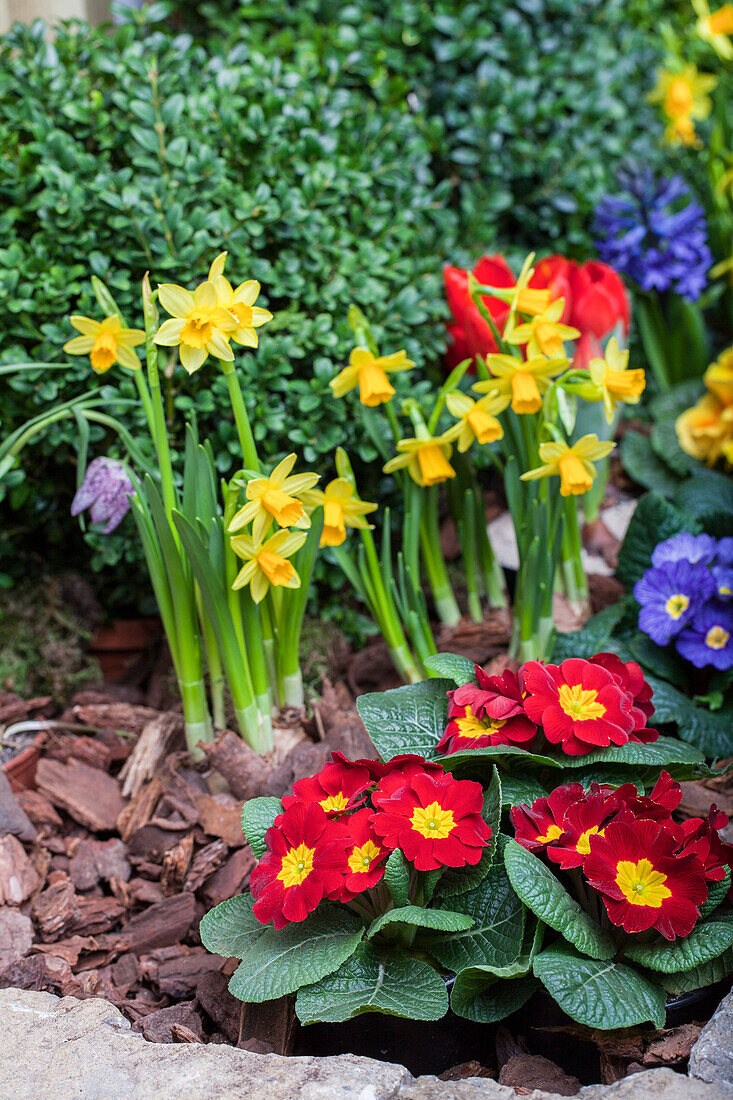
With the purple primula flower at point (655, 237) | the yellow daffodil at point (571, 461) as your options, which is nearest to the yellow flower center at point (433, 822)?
the yellow daffodil at point (571, 461)

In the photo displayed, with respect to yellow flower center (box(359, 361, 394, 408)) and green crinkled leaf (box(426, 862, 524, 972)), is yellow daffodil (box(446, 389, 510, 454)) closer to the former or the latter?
yellow flower center (box(359, 361, 394, 408))

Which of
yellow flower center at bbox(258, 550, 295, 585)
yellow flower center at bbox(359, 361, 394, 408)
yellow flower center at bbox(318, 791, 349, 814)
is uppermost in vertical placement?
yellow flower center at bbox(359, 361, 394, 408)

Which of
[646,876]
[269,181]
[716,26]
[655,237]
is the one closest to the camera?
[646,876]

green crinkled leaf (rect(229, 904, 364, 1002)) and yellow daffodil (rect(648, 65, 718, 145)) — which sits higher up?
yellow daffodil (rect(648, 65, 718, 145))

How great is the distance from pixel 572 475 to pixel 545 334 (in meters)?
0.25

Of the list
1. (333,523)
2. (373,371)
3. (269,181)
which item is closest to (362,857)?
(333,523)

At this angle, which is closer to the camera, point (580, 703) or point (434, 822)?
point (434, 822)

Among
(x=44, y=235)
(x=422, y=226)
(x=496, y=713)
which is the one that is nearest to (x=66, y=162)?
(x=44, y=235)

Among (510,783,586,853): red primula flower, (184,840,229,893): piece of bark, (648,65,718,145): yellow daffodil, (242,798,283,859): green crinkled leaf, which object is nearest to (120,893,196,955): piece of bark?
(184,840,229,893): piece of bark

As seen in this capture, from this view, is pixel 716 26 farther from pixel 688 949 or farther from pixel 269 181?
pixel 688 949

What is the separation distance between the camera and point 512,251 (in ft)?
8.08

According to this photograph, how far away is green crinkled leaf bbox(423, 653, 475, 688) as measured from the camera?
141 centimetres

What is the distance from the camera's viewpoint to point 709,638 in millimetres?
1692

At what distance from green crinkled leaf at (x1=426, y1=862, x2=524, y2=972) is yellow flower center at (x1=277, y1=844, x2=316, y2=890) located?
0.21 metres
